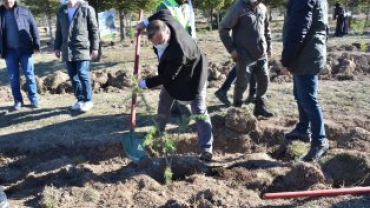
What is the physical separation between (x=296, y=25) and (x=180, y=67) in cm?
114

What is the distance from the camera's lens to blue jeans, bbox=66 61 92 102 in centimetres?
603

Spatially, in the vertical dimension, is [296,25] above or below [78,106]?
above

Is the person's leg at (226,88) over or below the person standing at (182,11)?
below

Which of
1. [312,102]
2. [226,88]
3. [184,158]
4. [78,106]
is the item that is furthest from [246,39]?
[78,106]

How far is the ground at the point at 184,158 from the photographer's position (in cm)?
398

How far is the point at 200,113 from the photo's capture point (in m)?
4.38

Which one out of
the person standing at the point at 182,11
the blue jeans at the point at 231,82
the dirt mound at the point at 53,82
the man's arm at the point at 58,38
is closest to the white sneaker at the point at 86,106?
the man's arm at the point at 58,38

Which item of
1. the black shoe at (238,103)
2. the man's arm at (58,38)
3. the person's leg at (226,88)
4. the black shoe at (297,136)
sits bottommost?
the black shoe at (297,136)

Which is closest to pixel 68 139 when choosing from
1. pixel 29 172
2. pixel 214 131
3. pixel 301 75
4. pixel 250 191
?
pixel 29 172

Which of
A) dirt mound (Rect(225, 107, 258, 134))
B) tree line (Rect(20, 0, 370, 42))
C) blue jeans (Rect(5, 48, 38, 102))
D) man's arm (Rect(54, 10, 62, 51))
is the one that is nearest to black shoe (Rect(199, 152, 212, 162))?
dirt mound (Rect(225, 107, 258, 134))

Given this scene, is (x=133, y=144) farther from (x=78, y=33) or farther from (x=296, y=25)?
(x=296, y=25)

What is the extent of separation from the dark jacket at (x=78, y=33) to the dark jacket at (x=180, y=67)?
194 cm

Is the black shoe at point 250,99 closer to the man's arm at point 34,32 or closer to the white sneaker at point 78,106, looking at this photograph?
the white sneaker at point 78,106

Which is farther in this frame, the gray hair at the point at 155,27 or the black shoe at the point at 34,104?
the black shoe at the point at 34,104
